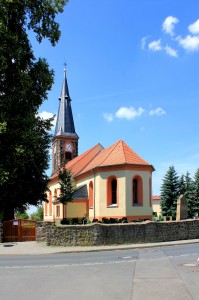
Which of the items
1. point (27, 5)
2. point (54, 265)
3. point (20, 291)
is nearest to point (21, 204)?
point (27, 5)

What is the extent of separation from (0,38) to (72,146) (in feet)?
125

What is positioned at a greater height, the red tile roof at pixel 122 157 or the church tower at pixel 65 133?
the church tower at pixel 65 133

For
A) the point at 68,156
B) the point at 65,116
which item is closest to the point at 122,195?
the point at 68,156

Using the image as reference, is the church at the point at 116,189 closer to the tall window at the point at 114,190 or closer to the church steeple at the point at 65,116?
the tall window at the point at 114,190

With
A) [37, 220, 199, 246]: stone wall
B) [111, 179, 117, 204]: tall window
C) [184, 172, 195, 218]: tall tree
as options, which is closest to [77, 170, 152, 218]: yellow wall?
[111, 179, 117, 204]: tall window

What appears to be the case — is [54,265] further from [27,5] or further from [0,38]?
[27,5]

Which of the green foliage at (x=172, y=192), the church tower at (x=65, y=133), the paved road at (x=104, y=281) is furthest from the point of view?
the church tower at (x=65, y=133)

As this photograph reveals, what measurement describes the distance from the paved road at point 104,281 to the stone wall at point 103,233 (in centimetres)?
736

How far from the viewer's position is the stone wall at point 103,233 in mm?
20328

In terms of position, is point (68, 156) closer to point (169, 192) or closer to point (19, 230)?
point (169, 192)

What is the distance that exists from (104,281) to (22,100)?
1979cm

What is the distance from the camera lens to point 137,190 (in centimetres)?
3741

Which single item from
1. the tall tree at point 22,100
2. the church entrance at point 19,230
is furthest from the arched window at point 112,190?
the church entrance at point 19,230

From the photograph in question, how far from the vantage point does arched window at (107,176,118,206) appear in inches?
1467
